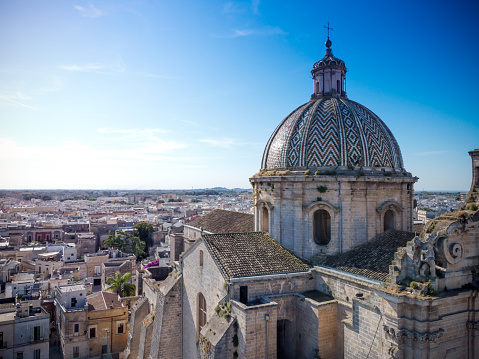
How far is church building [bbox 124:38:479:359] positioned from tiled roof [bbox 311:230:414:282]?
0.06 m

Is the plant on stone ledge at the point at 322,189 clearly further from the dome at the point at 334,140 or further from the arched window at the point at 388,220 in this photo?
the arched window at the point at 388,220

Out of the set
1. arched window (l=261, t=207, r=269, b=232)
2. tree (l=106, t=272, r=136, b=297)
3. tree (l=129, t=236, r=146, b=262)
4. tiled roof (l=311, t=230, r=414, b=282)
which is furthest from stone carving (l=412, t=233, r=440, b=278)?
tree (l=129, t=236, r=146, b=262)

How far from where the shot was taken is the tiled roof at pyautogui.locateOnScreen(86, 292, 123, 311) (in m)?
27.2

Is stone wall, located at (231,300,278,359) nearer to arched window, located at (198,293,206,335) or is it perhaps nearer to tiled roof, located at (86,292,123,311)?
arched window, located at (198,293,206,335)

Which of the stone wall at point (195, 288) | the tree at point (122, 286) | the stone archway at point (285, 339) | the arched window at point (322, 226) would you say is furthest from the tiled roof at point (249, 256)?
the tree at point (122, 286)

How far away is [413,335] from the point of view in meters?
9.39

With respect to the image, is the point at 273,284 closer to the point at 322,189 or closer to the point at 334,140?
the point at 322,189

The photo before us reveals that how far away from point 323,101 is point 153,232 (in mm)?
49571

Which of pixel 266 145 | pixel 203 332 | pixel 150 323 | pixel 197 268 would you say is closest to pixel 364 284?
pixel 203 332

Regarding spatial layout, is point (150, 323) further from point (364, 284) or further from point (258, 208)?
point (364, 284)

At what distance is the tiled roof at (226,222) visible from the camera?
20.8m

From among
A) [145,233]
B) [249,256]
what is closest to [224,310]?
[249,256]

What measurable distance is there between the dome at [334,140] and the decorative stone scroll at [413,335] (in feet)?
22.6

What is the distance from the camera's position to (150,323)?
18.7m
